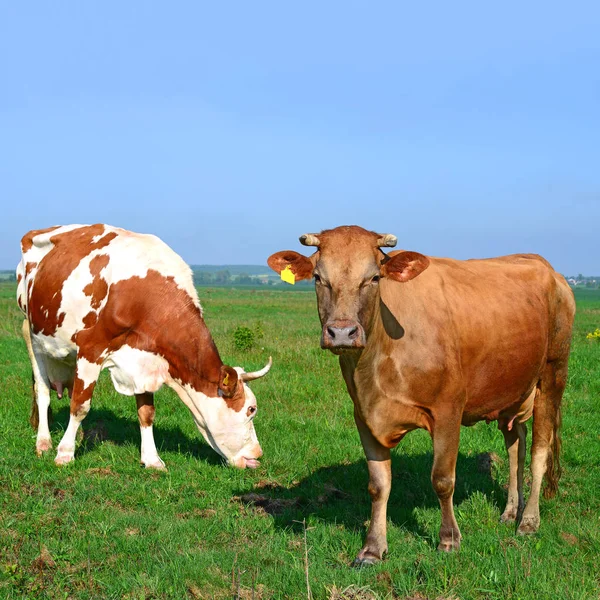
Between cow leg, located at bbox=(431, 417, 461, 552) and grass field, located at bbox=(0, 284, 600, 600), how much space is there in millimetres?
168

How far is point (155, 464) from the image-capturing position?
8.27 meters

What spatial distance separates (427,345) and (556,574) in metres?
1.81

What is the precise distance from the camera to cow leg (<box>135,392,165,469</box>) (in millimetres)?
8305

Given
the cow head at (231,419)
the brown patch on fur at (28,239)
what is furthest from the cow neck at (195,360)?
the brown patch on fur at (28,239)

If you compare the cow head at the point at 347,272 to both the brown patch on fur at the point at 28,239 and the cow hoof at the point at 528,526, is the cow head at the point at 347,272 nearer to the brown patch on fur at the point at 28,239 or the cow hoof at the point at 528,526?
the cow hoof at the point at 528,526

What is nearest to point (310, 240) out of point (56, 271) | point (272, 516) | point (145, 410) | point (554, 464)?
point (272, 516)

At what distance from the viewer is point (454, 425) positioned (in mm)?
5586

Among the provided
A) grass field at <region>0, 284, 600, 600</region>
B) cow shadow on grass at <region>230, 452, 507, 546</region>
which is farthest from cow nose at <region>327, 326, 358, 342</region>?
cow shadow on grass at <region>230, 452, 507, 546</region>

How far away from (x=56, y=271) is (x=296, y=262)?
185 inches

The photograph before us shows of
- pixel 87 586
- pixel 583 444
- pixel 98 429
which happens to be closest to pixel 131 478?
pixel 98 429

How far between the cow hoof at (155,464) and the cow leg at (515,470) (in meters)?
3.69

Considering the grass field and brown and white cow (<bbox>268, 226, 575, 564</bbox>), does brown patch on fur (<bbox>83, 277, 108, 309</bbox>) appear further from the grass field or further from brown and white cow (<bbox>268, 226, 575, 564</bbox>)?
brown and white cow (<bbox>268, 226, 575, 564</bbox>)

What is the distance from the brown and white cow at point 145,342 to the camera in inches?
332

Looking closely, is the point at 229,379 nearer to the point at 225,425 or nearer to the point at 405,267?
the point at 225,425
